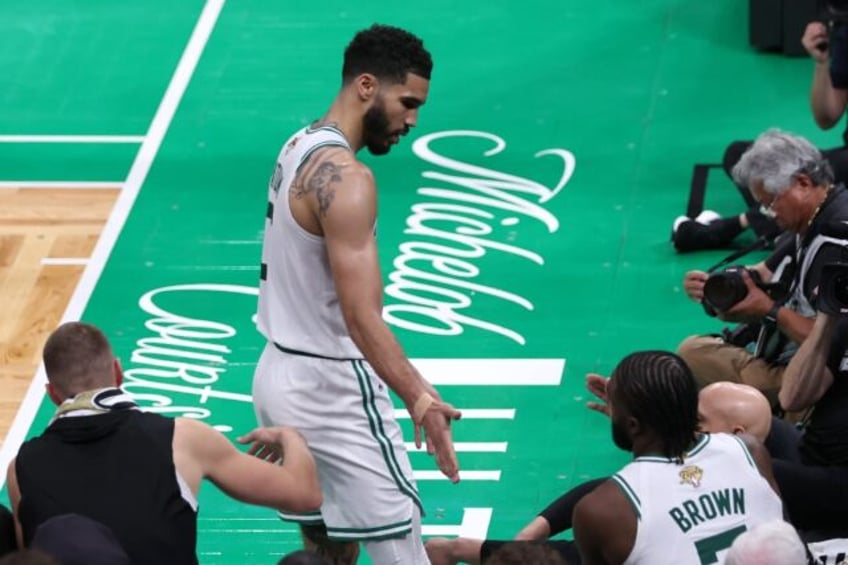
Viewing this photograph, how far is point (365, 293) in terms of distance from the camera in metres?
5.65

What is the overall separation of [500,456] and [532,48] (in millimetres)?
4352

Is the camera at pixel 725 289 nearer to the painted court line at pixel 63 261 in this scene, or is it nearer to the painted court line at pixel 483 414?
the painted court line at pixel 483 414

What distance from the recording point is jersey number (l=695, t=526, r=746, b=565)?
4.94 metres

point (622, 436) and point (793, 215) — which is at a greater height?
point (622, 436)

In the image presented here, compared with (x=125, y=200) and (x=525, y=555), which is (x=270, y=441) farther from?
(x=125, y=200)

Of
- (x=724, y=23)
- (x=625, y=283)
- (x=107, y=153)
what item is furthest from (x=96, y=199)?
(x=724, y=23)

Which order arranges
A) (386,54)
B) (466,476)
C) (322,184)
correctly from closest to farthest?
(322,184), (386,54), (466,476)

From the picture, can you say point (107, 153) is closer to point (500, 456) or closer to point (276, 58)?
point (276, 58)

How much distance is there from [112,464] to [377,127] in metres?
1.48

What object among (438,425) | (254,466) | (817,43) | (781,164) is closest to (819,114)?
(817,43)

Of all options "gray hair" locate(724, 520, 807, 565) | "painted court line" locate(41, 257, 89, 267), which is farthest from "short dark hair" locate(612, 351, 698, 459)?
"painted court line" locate(41, 257, 89, 267)

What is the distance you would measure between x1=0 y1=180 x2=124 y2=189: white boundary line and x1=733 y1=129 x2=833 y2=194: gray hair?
4.48 meters

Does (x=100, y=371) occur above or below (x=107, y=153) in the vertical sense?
above

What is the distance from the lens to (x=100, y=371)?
16.7ft
